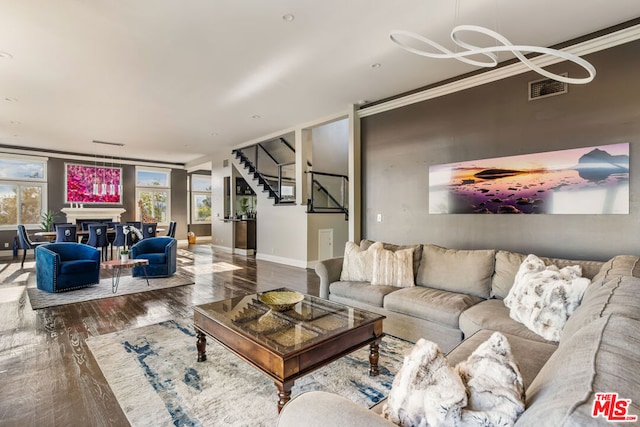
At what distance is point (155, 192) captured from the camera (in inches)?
456

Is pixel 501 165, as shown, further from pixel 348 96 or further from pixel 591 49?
pixel 348 96

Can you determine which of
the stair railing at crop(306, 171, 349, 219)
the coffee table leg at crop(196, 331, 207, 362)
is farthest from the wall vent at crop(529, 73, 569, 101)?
the stair railing at crop(306, 171, 349, 219)

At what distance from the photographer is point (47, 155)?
9.46m

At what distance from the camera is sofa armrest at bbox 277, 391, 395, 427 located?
2.95ft

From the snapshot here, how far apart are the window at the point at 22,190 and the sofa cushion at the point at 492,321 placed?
38.0 ft

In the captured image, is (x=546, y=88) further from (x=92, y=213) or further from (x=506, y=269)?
(x=92, y=213)

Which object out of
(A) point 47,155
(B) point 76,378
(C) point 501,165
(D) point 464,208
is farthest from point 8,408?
(A) point 47,155

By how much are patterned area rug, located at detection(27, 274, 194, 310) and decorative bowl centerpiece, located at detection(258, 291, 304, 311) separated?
10.5ft

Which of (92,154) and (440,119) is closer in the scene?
(440,119)

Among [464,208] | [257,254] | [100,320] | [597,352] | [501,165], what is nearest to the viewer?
[597,352]

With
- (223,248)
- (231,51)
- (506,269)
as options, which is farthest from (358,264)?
(223,248)

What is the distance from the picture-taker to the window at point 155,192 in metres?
11.3

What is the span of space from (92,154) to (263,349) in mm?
11085

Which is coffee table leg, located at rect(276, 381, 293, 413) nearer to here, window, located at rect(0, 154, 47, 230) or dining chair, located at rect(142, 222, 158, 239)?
dining chair, located at rect(142, 222, 158, 239)
